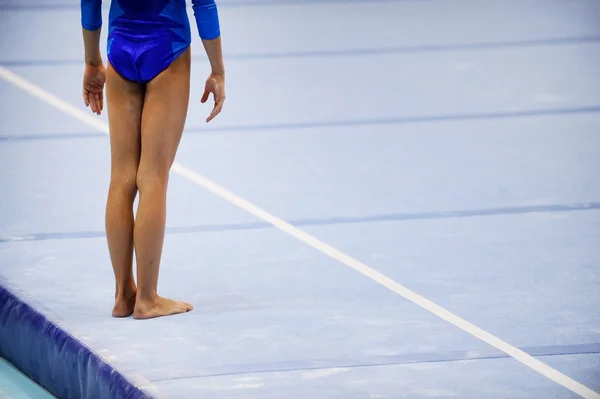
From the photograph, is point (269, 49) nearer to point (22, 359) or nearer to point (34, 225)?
point (34, 225)

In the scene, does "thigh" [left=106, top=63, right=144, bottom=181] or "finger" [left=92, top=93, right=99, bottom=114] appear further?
"finger" [left=92, top=93, right=99, bottom=114]

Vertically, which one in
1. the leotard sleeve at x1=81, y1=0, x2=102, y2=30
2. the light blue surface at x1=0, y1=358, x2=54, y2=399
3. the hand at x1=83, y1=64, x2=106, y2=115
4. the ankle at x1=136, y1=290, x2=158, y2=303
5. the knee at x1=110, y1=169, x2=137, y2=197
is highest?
the leotard sleeve at x1=81, y1=0, x2=102, y2=30

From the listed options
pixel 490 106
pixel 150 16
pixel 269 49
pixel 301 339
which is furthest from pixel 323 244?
pixel 269 49

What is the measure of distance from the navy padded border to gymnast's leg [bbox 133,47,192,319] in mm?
314

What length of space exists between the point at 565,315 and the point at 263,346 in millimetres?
974

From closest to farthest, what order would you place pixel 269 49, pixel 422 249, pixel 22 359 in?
pixel 22 359, pixel 422 249, pixel 269 49

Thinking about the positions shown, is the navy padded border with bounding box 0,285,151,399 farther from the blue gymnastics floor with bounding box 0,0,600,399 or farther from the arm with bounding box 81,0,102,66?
the arm with bounding box 81,0,102,66

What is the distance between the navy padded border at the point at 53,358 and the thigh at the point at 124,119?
0.56 m

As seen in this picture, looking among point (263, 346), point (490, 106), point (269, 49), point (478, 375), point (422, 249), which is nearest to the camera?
point (478, 375)

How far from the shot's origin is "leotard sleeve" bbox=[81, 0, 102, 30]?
3.95 m

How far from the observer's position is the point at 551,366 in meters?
3.58

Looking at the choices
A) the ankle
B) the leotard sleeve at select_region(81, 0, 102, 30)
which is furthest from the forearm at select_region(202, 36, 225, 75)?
the ankle

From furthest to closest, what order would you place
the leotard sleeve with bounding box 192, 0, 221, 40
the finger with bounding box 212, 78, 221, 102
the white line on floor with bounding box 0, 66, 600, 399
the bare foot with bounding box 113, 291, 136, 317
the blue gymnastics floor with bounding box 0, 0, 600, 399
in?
the bare foot with bounding box 113, 291, 136, 317, the finger with bounding box 212, 78, 221, 102, the leotard sleeve with bounding box 192, 0, 221, 40, the blue gymnastics floor with bounding box 0, 0, 600, 399, the white line on floor with bounding box 0, 66, 600, 399

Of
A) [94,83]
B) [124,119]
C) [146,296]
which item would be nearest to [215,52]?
[124,119]
